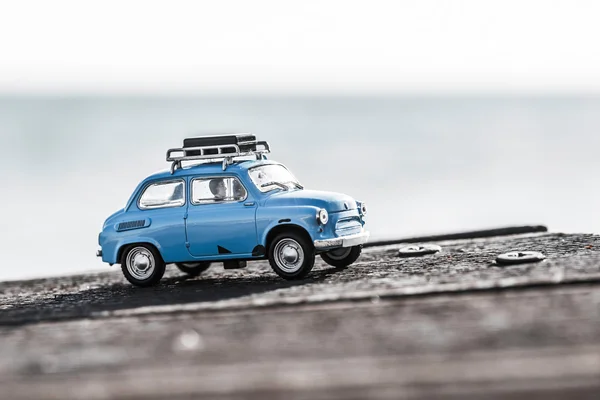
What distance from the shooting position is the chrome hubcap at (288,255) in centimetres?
1285

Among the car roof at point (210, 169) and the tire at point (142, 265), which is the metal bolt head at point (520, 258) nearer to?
the car roof at point (210, 169)

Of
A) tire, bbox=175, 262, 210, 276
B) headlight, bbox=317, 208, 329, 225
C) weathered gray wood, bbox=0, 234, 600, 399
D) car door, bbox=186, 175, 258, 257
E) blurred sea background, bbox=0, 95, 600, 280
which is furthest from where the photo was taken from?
blurred sea background, bbox=0, 95, 600, 280

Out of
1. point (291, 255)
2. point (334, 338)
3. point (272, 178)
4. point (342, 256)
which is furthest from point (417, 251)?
point (334, 338)

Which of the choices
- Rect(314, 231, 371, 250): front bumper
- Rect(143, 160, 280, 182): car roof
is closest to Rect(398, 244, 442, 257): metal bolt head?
Rect(314, 231, 371, 250): front bumper

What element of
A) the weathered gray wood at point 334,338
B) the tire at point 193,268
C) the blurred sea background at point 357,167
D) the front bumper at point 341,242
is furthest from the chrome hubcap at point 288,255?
A: the blurred sea background at point 357,167

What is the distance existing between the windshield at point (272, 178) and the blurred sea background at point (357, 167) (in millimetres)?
3934

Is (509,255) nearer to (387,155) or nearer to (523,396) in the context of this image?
(523,396)

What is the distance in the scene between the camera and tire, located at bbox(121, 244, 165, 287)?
13.7 metres

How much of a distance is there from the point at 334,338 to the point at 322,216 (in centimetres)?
428

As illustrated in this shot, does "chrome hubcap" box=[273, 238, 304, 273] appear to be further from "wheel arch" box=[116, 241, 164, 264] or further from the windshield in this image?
"wheel arch" box=[116, 241, 164, 264]

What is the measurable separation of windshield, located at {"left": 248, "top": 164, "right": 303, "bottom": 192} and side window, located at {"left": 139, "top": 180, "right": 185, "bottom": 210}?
3.30ft

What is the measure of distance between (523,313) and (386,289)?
2.10 meters

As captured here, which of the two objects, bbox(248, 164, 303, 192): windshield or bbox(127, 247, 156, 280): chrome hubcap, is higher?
bbox(248, 164, 303, 192): windshield

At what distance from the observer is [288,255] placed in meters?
12.9
